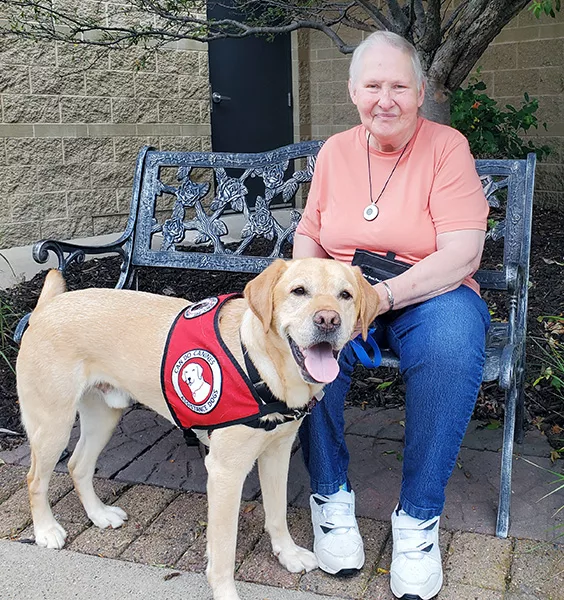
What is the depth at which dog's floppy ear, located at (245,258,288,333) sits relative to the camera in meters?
2.25

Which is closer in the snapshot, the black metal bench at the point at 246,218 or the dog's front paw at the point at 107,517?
the dog's front paw at the point at 107,517

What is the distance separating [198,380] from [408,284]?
2.76ft

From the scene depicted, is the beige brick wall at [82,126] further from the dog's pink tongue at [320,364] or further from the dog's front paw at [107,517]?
the dog's pink tongue at [320,364]

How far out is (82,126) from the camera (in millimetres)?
6637

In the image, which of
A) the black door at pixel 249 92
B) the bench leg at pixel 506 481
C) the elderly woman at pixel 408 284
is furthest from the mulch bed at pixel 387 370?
the black door at pixel 249 92

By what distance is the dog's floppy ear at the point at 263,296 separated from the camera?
2248mm

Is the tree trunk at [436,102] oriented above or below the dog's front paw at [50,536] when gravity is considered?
above

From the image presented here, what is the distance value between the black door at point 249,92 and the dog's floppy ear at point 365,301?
19.7 ft

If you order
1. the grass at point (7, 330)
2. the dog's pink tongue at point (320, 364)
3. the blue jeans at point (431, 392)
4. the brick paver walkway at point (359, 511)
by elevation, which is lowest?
the brick paver walkway at point (359, 511)

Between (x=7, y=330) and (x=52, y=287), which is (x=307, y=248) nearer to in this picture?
(x=52, y=287)

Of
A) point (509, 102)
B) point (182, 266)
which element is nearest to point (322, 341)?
point (182, 266)

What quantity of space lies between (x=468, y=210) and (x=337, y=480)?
45.7 inches

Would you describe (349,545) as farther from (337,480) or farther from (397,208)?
(397,208)

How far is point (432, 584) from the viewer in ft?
8.11
